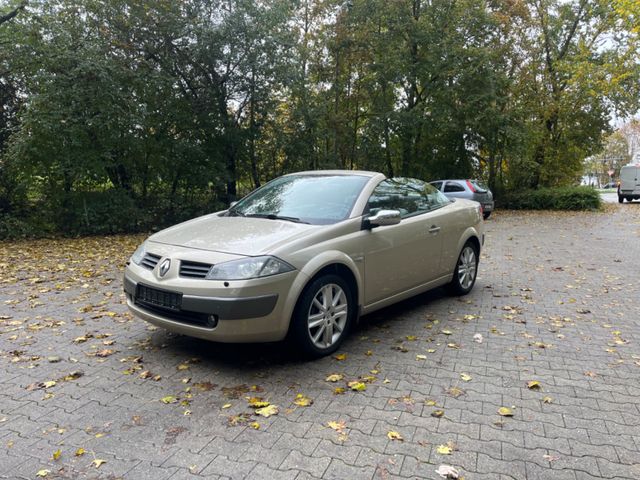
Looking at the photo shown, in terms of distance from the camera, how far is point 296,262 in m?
3.67

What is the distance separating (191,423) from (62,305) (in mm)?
3613

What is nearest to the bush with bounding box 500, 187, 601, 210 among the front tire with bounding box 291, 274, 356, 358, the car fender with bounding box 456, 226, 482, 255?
the car fender with bounding box 456, 226, 482, 255

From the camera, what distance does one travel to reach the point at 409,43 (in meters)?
21.8

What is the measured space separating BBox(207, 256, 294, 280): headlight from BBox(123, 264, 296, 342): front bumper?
49 millimetres

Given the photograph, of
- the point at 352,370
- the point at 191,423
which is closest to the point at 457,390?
the point at 352,370

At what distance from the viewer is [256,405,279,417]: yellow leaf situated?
3066 mm

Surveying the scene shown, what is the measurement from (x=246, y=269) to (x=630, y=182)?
102ft

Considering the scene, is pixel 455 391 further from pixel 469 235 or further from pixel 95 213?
pixel 95 213

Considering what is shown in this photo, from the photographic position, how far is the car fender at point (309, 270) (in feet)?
11.8

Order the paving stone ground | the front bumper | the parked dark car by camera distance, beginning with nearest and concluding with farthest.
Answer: the paving stone ground
the front bumper
the parked dark car

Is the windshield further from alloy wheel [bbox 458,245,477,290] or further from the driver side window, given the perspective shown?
alloy wheel [bbox 458,245,477,290]

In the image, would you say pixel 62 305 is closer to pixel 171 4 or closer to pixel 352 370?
pixel 352 370

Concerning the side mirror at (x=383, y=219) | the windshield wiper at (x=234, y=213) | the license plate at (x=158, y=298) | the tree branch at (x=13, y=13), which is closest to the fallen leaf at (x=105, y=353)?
the license plate at (x=158, y=298)

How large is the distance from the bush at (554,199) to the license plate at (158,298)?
23220 millimetres
